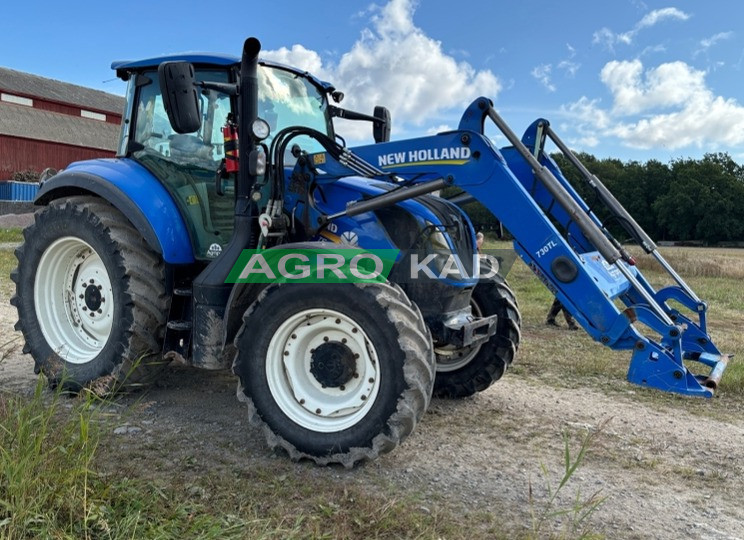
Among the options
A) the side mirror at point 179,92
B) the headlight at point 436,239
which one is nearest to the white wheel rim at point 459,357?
the headlight at point 436,239

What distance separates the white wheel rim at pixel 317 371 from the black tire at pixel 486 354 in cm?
154

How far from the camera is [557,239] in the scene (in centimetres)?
374

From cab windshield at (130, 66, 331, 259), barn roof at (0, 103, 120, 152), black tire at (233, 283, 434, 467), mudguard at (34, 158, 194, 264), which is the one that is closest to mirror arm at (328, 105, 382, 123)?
cab windshield at (130, 66, 331, 259)

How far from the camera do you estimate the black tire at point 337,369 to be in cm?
346

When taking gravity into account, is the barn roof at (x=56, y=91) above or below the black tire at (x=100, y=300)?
above

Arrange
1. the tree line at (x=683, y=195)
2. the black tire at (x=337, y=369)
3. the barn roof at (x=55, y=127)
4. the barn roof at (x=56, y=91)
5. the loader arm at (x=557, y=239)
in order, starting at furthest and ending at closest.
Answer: the tree line at (x=683, y=195) → the barn roof at (x=56, y=91) → the barn roof at (x=55, y=127) → the loader arm at (x=557, y=239) → the black tire at (x=337, y=369)

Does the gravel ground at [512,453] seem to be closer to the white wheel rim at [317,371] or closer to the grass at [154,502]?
the grass at [154,502]

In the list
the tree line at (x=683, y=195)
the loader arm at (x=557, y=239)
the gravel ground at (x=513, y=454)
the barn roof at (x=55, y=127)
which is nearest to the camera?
the gravel ground at (x=513, y=454)

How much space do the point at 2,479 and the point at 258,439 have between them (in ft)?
5.19

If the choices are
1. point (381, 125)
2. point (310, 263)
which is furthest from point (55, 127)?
point (310, 263)

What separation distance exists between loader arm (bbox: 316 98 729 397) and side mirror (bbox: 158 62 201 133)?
958 mm

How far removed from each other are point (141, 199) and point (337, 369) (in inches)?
75.6

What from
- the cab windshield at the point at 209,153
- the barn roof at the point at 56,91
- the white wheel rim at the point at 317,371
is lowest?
the white wheel rim at the point at 317,371

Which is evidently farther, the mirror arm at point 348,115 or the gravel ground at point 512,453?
the mirror arm at point 348,115
